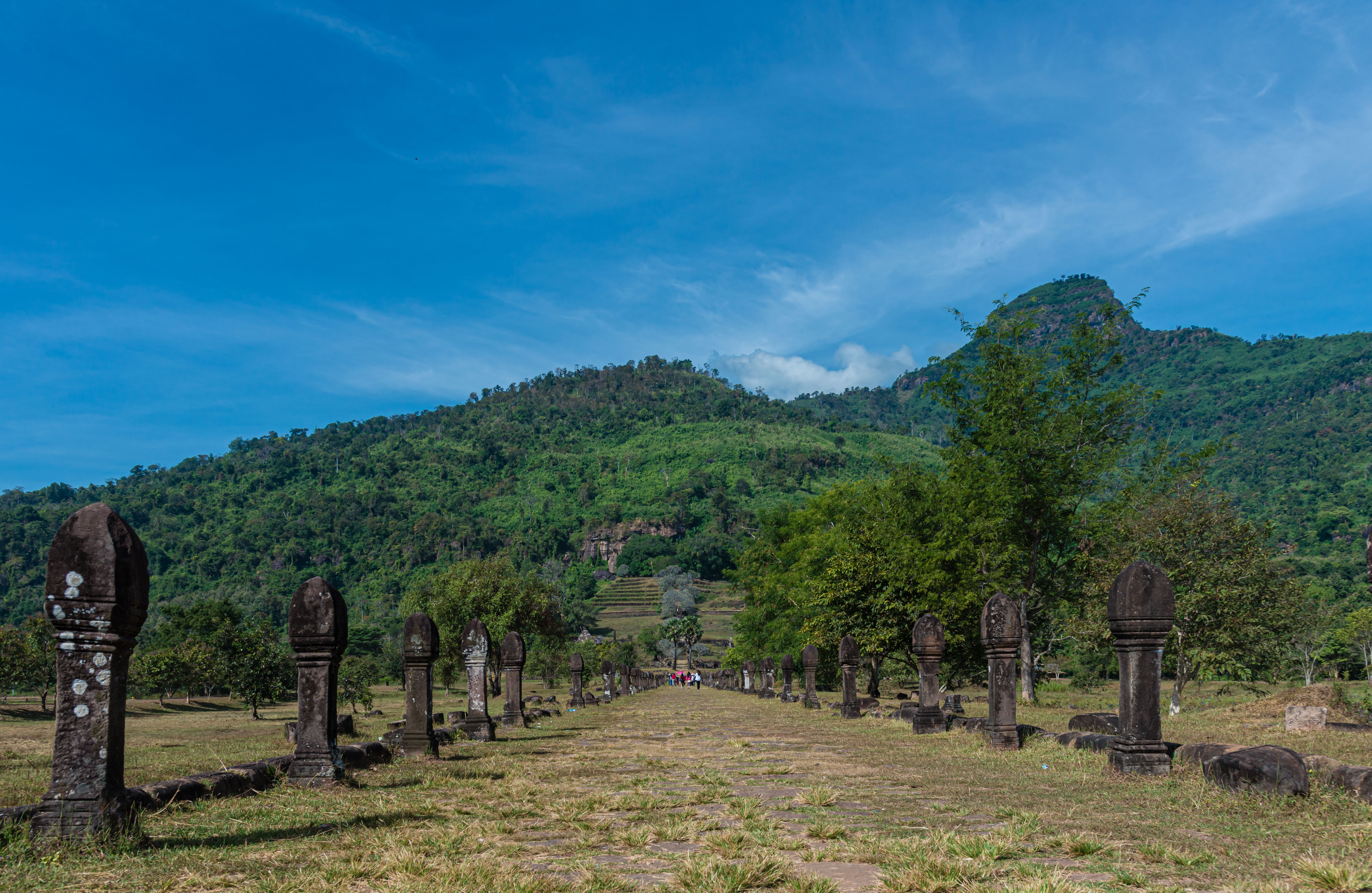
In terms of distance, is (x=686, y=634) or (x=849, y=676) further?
(x=686, y=634)

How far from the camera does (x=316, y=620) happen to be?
10.4 metres

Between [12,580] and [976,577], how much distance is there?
175 meters

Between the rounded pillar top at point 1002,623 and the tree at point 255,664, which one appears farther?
the tree at point 255,664

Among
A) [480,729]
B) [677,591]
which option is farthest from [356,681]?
[677,591]

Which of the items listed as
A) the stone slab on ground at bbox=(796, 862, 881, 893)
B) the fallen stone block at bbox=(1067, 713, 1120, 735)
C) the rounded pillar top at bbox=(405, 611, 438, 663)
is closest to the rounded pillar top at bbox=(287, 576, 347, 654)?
the rounded pillar top at bbox=(405, 611, 438, 663)

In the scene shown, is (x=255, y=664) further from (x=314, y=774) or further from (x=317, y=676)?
(x=314, y=774)

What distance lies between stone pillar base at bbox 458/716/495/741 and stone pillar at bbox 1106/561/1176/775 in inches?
469

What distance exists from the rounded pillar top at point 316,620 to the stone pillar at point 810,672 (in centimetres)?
2045

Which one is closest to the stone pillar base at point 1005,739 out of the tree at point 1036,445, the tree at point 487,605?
the tree at point 1036,445

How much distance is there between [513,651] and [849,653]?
9802 millimetres

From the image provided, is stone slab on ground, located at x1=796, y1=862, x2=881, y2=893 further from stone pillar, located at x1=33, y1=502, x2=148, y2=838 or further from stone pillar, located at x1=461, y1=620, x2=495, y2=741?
stone pillar, located at x1=461, y1=620, x2=495, y2=741

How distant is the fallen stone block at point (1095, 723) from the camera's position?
563 inches

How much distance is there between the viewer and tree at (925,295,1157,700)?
27.8 meters

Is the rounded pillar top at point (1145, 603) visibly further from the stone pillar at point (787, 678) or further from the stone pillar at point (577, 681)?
the stone pillar at point (577, 681)
